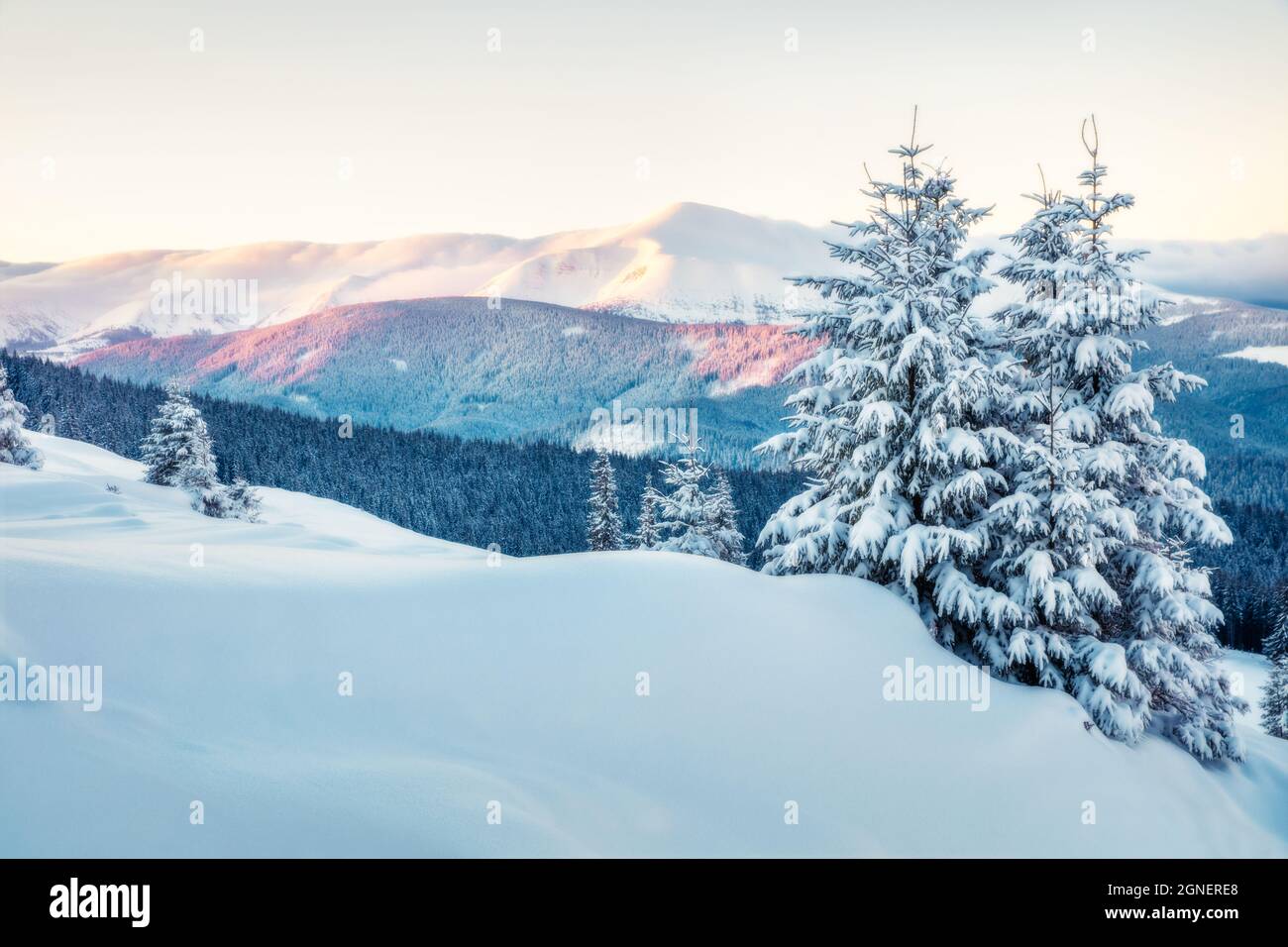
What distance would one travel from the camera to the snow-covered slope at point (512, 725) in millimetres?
4723

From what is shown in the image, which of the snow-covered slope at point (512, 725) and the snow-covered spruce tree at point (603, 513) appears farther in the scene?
the snow-covered spruce tree at point (603, 513)

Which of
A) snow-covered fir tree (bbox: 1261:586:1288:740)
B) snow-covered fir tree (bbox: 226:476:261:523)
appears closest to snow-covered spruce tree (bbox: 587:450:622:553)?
Result: snow-covered fir tree (bbox: 226:476:261:523)

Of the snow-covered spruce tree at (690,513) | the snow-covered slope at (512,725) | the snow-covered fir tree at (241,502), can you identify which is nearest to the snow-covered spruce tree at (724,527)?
the snow-covered spruce tree at (690,513)

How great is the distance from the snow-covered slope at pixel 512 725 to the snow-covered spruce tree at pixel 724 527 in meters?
18.9

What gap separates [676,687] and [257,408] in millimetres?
117582

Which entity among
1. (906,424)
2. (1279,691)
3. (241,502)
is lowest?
(1279,691)

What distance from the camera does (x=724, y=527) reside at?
29.8 m

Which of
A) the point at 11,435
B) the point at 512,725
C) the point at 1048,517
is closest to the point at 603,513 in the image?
the point at 11,435

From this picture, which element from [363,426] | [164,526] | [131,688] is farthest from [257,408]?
[131,688]

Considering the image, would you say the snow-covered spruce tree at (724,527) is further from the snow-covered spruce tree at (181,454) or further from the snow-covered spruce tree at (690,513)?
the snow-covered spruce tree at (181,454)

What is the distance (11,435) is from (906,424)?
29281mm

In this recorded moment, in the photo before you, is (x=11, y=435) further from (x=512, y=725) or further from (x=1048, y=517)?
(x=1048, y=517)

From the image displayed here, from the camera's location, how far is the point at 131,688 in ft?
18.6
